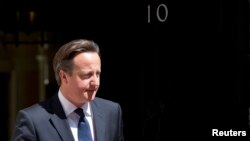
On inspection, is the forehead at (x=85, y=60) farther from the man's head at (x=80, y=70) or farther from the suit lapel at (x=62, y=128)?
the suit lapel at (x=62, y=128)

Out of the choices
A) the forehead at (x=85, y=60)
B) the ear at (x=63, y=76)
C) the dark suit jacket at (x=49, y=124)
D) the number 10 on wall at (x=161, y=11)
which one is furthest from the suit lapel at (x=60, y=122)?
the number 10 on wall at (x=161, y=11)

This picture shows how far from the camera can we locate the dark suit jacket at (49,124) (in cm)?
344

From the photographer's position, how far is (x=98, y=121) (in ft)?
11.9

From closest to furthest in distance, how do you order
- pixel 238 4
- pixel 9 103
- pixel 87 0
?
pixel 238 4 → pixel 87 0 → pixel 9 103

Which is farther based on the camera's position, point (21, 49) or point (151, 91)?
point (21, 49)

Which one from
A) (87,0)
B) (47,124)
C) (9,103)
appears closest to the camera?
(47,124)

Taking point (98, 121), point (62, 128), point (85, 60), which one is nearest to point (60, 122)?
point (62, 128)

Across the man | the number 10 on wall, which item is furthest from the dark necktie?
the number 10 on wall

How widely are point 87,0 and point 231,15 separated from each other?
1.49 metres

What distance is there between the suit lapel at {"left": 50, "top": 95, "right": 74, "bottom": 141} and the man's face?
127mm

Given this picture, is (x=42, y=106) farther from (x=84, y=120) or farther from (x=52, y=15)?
(x=52, y=15)

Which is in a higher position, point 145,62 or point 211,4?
point 211,4

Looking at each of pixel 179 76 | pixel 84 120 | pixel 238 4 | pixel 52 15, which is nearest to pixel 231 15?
pixel 238 4

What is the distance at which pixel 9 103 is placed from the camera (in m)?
11.2
